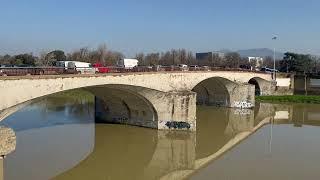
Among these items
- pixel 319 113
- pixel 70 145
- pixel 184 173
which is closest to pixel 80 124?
pixel 70 145

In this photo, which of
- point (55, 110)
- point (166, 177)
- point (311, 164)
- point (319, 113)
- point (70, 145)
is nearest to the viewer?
point (166, 177)

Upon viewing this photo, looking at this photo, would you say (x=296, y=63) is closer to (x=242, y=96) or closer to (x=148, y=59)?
(x=148, y=59)

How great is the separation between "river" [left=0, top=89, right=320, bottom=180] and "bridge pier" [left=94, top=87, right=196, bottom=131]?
925mm

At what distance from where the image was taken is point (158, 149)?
23922 mm

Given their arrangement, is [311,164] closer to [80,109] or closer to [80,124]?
[80,124]

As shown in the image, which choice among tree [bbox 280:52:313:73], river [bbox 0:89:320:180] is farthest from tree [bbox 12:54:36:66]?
tree [bbox 280:52:313:73]

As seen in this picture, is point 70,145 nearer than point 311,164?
No

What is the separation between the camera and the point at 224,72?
4347cm

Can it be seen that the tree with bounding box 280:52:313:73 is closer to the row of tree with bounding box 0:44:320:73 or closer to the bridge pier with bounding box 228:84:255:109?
the row of tree with bounding box 0:44:320:73

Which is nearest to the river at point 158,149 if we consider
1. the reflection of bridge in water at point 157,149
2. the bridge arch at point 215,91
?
the reflection of bridge in water at point 157,149

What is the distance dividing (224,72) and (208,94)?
15.1 feet

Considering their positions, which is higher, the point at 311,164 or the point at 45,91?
the point at 45,91

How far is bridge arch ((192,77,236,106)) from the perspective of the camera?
44.8m

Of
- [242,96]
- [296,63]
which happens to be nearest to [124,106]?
[242,96]
